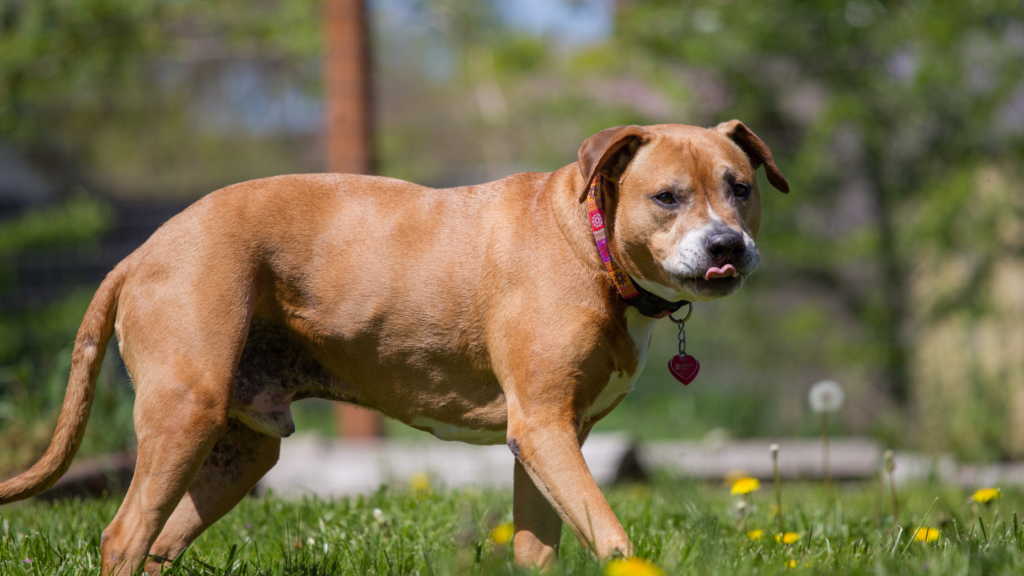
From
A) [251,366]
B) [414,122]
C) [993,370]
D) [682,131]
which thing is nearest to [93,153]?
[414,122]

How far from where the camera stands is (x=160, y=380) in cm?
278

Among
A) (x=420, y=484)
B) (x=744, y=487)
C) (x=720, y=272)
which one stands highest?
(x=720, y=272)

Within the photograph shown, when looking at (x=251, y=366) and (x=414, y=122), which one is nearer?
(x=251, y=366)

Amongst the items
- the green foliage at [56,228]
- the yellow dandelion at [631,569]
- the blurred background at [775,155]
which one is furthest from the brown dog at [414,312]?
the green foliage at [56,228]

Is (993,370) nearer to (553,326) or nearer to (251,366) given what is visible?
(553,326)

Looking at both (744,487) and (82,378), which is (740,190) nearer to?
(744,487)

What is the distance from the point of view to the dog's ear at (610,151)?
282 centimetres

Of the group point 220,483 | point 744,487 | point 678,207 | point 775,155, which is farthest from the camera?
point 775,155

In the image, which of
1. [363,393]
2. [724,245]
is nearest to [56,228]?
[363,393]

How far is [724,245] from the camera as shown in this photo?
2.69m

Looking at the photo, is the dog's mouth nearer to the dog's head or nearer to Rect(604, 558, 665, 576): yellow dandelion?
the dog's head

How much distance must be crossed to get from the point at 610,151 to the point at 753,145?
2.16ft

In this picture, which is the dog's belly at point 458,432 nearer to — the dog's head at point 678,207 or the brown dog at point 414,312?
the brown dog at point 414,312

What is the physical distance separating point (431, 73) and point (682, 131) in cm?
916
